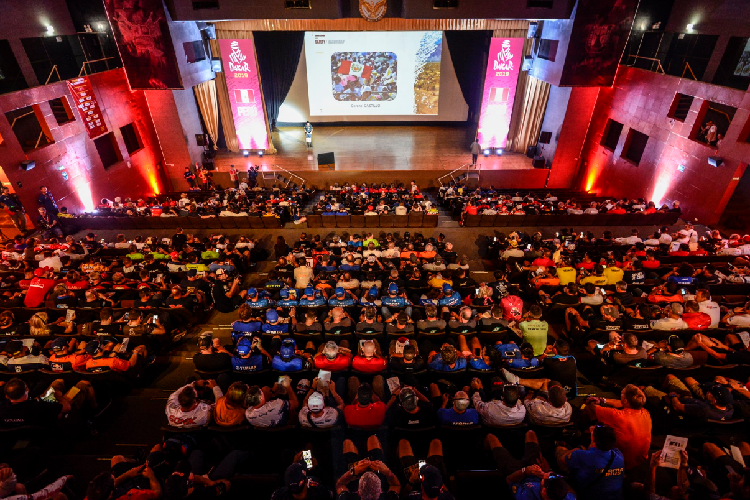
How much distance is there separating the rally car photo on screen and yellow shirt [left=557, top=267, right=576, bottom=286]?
1296 cm

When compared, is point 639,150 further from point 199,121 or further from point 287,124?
point 199,121

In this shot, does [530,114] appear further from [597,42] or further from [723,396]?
[723,396]

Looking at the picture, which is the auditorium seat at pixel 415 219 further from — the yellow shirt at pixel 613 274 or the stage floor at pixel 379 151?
the yellow shirt at pixel 613 274

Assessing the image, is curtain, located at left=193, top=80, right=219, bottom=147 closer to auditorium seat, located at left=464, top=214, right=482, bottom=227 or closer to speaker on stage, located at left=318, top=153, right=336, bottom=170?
speaker on stage, located at left=318, top=153, right=336, bottom=170

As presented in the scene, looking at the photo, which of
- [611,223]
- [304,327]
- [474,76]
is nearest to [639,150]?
[611,223]

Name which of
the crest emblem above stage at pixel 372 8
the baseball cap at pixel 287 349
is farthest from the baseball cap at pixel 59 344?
the crest emblem above stage at pixel 372 8

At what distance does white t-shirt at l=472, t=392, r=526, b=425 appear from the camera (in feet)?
14.2

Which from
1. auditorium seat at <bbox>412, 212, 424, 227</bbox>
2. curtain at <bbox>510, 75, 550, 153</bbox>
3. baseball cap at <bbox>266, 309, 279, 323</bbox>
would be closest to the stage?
curtain at <bbox>510, 75, 550, 153</bbox>

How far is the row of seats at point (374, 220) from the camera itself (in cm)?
1128

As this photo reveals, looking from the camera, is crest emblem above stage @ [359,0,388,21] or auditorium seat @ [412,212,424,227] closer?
auditorium seat @ [412,212,424,227]

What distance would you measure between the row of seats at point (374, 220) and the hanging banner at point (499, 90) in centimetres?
760

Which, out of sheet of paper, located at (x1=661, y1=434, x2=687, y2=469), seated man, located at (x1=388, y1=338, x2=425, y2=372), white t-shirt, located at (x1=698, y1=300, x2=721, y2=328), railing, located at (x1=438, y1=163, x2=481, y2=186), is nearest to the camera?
sheet of paper, located at (x1=661, y1=434, x2=687, y2=469)

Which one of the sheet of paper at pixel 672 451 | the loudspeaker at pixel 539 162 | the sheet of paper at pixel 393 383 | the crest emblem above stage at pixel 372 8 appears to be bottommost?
the loudspeaker at pixel 539 162

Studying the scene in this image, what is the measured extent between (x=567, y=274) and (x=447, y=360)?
401cm
